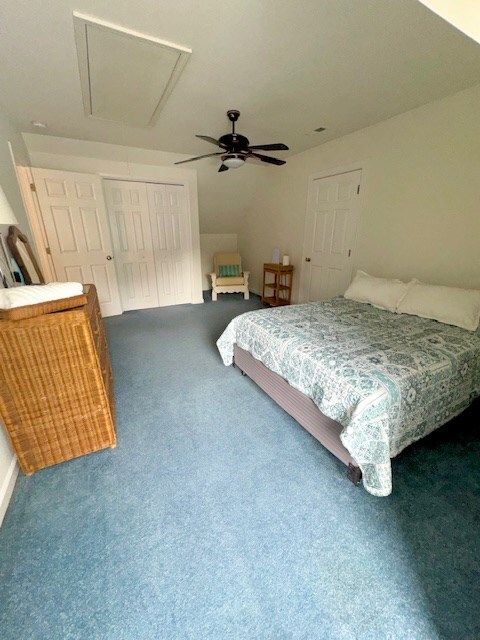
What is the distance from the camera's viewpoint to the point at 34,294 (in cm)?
128

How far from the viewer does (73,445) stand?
59.9 inches

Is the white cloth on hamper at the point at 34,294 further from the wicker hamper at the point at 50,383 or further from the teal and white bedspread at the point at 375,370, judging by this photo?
the teal and white bedspread at the point at 375,370

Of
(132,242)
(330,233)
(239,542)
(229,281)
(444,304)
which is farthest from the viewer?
(229,281)

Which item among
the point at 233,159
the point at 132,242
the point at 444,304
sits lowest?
the point at 444,304

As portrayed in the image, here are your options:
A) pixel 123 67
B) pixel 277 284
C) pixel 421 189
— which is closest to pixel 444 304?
pixel 421 189

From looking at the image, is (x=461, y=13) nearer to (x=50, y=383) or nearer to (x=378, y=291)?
(x=378, y=291)

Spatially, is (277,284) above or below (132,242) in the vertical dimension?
below

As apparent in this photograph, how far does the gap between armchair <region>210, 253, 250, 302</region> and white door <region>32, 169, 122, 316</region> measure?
5.89 ft

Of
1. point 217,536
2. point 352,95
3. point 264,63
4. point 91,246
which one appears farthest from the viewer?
point 91,246

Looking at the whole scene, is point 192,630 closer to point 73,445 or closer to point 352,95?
point 73,445

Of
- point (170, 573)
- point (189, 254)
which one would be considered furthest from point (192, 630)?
point (189, 254)

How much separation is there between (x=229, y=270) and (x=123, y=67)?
3.44 m

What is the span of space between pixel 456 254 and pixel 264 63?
2.24m

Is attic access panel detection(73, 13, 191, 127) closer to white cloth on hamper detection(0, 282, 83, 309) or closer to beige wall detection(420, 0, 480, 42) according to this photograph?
beige wall detection(420, 0, 480, 42)
